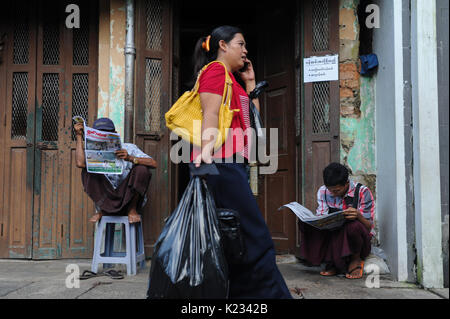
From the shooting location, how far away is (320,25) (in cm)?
447

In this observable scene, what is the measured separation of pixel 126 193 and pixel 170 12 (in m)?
1.99

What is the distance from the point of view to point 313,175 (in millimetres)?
4352

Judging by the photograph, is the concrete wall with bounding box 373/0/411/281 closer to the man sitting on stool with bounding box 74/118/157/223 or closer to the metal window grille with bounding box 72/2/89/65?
the man sitting on stool with bounding box 74/118/157/223

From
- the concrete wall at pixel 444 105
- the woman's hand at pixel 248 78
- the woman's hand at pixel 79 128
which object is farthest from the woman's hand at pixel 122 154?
the concrete wall at pixel 444 105

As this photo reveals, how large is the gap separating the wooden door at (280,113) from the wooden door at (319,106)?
440 millimetres

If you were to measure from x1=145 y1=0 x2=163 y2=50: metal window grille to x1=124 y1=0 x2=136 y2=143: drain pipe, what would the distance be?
0.54 ft

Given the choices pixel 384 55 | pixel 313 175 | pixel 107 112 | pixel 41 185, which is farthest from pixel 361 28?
pixel 41 185

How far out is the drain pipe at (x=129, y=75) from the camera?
14.3 ft

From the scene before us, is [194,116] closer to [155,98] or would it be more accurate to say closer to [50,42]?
[155,98]


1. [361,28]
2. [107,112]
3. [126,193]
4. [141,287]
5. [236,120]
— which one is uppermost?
[361,28]

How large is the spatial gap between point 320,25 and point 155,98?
71.1 inches

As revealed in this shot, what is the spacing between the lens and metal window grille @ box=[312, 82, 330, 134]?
14.3 feet

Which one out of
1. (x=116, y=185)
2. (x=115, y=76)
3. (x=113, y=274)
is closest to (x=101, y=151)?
(x=116, y=185)

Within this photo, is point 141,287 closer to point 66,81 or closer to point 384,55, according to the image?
point 66,81
